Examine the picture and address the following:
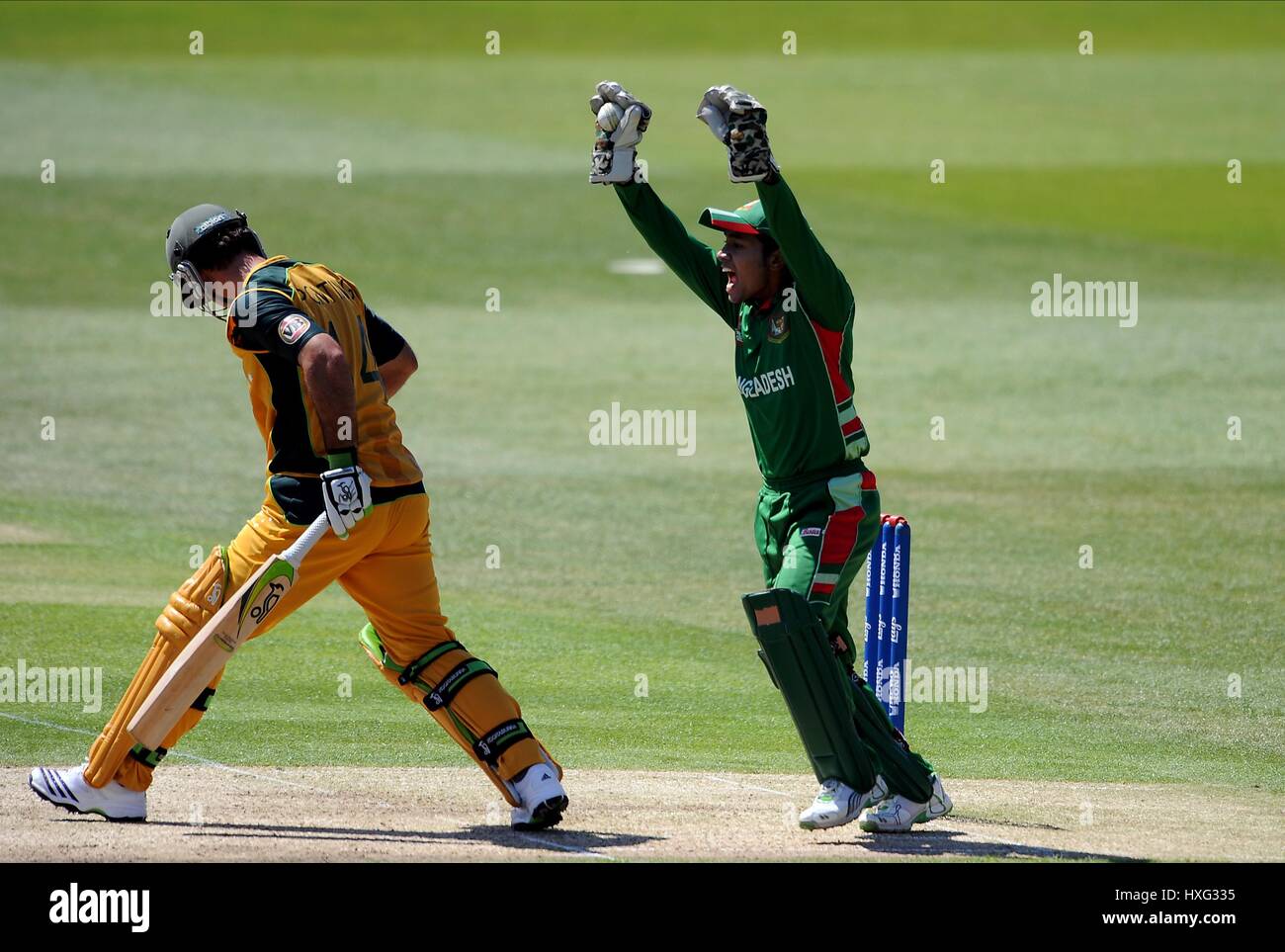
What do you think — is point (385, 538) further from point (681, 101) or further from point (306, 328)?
point (681, 101)

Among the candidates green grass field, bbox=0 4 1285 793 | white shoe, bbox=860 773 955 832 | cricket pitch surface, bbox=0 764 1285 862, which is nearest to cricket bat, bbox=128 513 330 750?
cricket pitch surface, bbox=0 764 1285 862

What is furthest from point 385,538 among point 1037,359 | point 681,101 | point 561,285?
point 681,101

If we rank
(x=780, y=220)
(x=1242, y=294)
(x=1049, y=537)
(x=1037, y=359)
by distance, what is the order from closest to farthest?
(x=780, y=220)
(x=1049, y=537)
(x=1037, y=359)
(x=1242, y=294)

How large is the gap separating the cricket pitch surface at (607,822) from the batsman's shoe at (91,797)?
58 millimetres

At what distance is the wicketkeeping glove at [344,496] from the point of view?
6.47 meters

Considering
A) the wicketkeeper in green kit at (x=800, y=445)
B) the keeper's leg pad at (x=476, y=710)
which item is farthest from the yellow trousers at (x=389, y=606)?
the wicketkeeper in green kit at (x=800, y=445)

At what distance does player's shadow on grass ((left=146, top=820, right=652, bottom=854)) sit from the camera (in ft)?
21.3

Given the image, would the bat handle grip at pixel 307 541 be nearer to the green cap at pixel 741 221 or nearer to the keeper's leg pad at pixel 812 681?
the keeper's leg pad at pixel 812 681

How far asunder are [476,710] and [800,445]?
1.51 meters

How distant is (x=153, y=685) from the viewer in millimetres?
6684

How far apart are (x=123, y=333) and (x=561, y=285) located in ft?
19.6

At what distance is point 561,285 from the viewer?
25188mm

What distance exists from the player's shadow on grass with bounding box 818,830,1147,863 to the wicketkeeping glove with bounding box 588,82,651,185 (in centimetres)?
256

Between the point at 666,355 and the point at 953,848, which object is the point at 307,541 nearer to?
the point at 953,848
